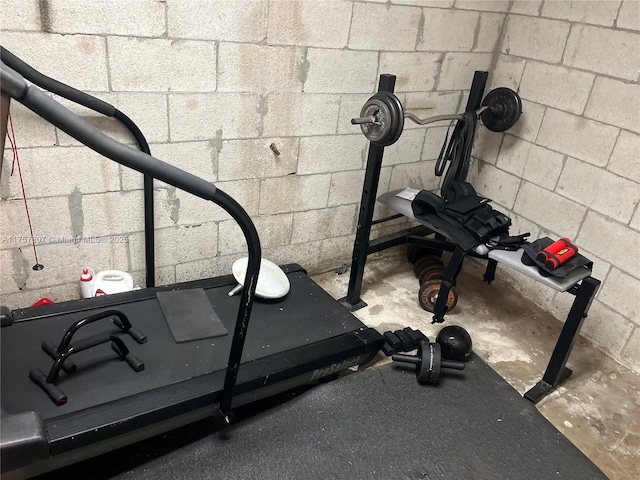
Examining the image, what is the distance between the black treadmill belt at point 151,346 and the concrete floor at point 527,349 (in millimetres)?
425

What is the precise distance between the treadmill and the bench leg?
0.79 m

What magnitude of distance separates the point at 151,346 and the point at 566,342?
1.78 metres

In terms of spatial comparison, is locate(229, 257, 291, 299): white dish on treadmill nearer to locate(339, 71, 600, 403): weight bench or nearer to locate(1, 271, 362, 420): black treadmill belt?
locate(1, 271, 362, 420): black treadmill belt

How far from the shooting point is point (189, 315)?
2.05 m

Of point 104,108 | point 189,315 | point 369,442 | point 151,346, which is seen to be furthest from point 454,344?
point 104,108

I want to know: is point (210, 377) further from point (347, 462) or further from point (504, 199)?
point (504, 199)

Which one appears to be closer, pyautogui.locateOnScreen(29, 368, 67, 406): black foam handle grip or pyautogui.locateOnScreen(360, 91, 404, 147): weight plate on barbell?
pyautogui.locateOnScreen(29, 368, 67, 406): black foam handle grip

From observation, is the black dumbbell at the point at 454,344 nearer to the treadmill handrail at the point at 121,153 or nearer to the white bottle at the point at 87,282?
the treadmill handrail at the point at 121,153

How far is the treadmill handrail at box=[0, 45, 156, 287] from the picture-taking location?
5.19ft

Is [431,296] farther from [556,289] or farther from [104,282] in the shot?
[104,282]

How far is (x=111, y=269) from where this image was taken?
226cm

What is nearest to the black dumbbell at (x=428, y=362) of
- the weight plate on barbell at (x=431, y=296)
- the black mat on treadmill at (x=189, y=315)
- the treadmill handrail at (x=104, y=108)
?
the weight plate on barbell at (x=431, y=296)

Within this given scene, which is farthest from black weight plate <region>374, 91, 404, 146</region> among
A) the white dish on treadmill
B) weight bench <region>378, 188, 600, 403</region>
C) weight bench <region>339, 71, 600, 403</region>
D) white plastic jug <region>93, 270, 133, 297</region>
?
white plastic jug <region>93, 270, 133, 297</region>

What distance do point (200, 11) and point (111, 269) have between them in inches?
49.1
